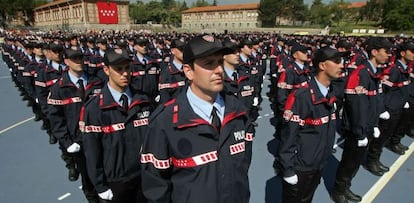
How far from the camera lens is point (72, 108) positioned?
468 cm

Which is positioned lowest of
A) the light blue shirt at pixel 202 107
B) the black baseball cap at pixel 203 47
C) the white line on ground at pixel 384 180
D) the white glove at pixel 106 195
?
the white line on ground at pixel 384 180

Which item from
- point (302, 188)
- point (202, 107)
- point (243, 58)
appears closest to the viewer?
point (202, 107)

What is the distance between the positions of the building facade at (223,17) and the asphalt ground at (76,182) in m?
70.4

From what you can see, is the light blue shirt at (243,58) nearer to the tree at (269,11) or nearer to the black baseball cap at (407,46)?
the black baseball cap at (407,46)

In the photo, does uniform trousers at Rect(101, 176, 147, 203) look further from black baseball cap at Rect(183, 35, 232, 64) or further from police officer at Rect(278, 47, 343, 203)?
black baseball cap at Rect(183, 35, 232, 64)

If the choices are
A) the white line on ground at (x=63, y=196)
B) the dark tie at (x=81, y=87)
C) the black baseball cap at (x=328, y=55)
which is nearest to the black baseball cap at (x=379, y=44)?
the black baseball cap at (x=328, y=55)

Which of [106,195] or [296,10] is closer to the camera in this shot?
[106,195]

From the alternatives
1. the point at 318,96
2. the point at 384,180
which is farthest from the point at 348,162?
the point at 318,96

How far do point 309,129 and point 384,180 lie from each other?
3.09m

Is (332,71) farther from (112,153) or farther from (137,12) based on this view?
(137,12)

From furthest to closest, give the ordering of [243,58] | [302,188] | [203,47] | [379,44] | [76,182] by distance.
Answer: [243,58]
[76,182]
[379,44]
[302,188]
[203,47]

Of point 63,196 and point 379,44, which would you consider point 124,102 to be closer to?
point 63,196

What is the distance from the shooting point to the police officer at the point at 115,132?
3.20 meters

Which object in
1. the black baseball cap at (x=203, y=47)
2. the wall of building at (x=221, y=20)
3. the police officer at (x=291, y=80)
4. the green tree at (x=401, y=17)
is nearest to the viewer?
the black baseball cap at (x=203, y=47)
